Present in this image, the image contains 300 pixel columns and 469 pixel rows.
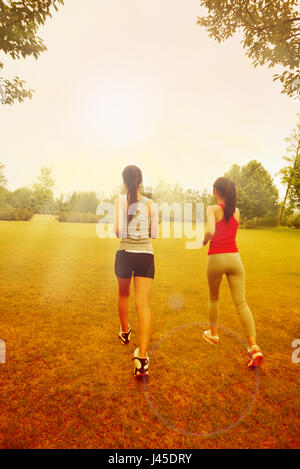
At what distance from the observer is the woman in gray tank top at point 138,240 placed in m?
3.00

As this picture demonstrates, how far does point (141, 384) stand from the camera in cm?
286

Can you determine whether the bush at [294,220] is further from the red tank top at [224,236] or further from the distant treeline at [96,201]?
the red tank top at [224,236]

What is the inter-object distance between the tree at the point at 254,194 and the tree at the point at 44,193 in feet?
151

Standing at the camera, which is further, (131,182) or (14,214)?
(14,214)

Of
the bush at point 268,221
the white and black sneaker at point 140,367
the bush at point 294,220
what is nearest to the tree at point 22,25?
the white and black sneaker at point 140,367

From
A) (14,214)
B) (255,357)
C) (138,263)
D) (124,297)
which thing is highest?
(14,214)

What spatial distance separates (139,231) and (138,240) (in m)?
0.11

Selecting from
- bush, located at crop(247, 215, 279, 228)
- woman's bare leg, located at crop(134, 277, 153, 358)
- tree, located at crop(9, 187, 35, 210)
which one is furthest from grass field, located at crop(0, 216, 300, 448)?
tree, located at crop(9, 187, 35, 210)

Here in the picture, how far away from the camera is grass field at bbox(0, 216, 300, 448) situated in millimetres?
2180

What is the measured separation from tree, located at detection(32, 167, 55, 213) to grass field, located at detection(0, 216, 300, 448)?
214 ft

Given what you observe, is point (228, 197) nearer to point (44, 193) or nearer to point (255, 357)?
point (255, 357)

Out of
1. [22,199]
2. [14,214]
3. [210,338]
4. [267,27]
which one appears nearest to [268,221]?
[14,214]

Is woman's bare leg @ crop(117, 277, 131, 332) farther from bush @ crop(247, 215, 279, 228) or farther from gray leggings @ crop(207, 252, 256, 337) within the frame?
bush @ crop(247, 215, 279, 228)
